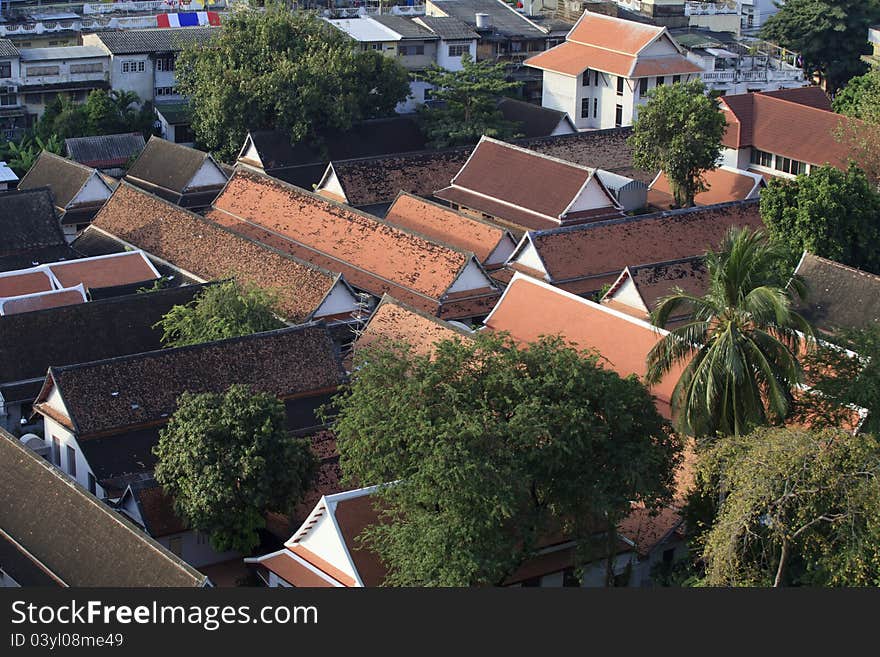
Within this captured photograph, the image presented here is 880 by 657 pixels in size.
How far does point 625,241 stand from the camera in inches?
1678

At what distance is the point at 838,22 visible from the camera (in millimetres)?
68625

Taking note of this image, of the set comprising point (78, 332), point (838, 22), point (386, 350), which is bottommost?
point (838, 22)

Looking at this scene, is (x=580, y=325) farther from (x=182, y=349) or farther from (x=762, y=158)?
(x=762, y=158)

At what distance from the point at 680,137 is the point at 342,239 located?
12.1 m

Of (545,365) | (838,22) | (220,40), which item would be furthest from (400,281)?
(838,22)

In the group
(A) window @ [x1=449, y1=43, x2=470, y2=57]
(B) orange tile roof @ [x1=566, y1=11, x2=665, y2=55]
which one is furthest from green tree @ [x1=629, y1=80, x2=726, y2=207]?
(A) window @ [x1=449, y1=43, x2=470, y2=57]

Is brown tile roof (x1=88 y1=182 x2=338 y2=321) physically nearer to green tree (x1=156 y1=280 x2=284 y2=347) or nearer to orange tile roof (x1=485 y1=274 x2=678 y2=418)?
green tree (x1=156 y1=280 x2=284 y2=347)

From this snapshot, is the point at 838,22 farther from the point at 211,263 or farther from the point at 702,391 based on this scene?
the point at 702,391

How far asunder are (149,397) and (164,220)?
565 inches

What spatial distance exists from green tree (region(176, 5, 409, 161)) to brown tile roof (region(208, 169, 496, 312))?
600 centimetres

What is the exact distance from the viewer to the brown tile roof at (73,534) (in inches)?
979

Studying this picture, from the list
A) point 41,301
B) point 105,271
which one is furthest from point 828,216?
point 41,301

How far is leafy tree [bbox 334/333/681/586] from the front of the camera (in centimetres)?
2419

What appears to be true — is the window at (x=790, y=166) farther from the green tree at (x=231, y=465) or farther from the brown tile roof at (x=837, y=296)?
the green tree at (x=231, y=465)
